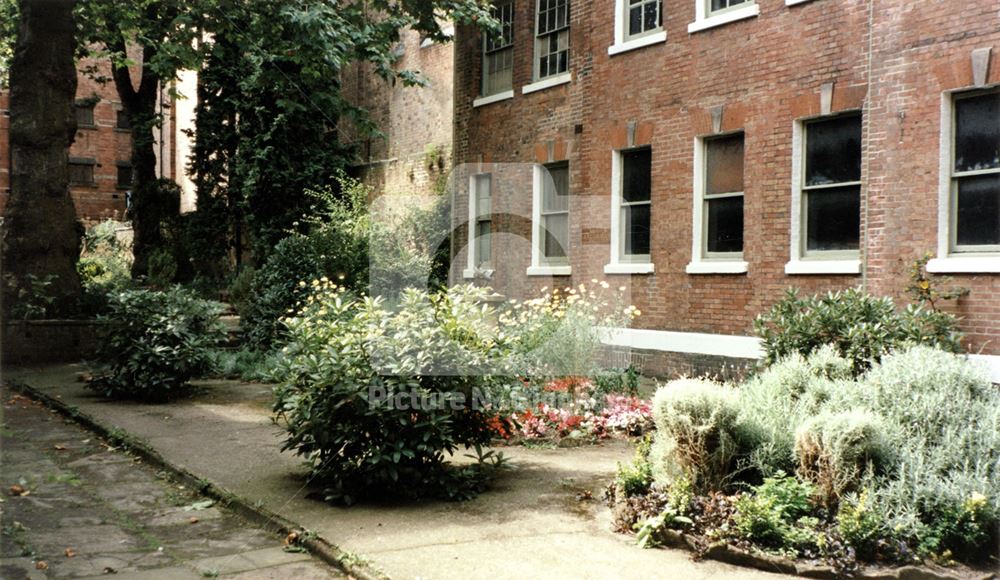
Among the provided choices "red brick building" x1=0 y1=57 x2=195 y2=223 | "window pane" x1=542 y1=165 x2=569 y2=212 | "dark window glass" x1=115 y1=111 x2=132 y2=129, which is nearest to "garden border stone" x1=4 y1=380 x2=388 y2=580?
"window pane" x1=542 y1=165 x2=569 y2=212

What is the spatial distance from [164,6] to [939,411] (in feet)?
43.0

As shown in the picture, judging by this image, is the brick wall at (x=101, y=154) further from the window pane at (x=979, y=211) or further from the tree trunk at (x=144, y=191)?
the window pane at (x=979, y=211)

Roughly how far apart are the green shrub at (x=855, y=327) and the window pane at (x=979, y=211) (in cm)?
102

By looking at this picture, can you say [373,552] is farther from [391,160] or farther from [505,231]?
[391,160]

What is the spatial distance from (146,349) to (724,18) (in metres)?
9.88

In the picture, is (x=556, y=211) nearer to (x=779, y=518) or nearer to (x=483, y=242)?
(x=483, y=242)

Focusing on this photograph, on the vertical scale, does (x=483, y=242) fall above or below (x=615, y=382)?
above

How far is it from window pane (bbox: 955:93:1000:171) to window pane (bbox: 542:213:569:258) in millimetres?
7506

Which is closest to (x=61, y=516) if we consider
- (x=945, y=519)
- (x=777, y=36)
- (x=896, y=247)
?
(x=945, y=519)

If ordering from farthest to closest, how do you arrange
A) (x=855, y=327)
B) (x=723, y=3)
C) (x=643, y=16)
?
(x=643, y=16)
(x=723, y=3)
(x=855, y=327)

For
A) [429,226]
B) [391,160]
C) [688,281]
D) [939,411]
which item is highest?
[391,160]

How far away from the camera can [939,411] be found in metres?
6.37

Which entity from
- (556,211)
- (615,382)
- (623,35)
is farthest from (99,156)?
(615,382)

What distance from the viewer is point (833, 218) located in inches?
479
